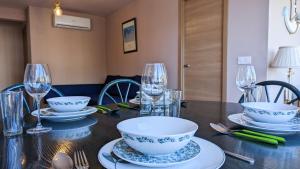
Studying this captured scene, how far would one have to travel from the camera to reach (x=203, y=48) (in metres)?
3.18

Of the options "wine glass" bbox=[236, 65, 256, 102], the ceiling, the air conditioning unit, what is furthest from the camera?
the air conditioning unit

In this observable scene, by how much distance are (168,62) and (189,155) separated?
3270mm

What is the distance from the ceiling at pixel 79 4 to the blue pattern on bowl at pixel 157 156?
14.3ft

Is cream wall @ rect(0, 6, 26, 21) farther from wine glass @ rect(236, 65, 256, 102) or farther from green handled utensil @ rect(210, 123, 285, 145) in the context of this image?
green handled utensil @ rect(210, 123, 285, 145)

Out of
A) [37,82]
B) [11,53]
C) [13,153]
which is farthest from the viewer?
[11,53]

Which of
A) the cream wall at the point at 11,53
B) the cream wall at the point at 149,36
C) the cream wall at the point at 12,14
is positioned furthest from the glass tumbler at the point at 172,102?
the cream wall at the point at 11,53

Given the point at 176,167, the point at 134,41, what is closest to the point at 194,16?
the point at 134,41

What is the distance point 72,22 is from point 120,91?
9.72 ft

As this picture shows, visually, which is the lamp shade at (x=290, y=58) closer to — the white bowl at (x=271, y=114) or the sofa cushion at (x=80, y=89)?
the white bowl at (x=271, y=114)

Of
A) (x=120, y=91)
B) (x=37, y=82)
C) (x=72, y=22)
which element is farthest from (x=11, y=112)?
(x=72, y=22)

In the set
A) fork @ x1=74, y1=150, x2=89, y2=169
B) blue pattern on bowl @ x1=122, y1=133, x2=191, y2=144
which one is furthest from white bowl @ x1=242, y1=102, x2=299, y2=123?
fork @ x1=74, y1=150, x2=89, y2=169

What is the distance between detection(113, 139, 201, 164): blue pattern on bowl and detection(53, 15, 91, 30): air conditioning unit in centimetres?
490

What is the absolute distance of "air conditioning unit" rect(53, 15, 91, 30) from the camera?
4.79 m

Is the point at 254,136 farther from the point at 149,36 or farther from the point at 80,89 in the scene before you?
the point at 80,89
